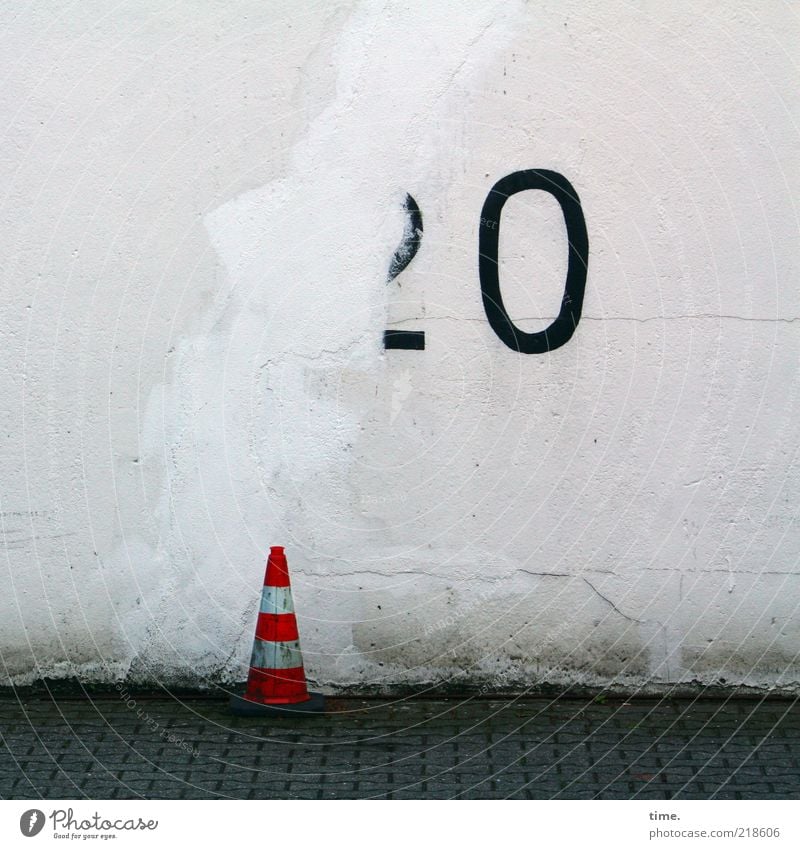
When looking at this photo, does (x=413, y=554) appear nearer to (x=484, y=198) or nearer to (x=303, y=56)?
(x=484, y=198)

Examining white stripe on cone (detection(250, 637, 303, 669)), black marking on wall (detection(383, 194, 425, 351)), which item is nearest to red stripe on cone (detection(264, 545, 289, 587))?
white stripe on cone (detection(250, 637, 303, 669))

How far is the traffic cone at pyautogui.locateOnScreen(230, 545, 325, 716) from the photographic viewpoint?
4965mm

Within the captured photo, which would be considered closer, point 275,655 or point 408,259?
point 275,655

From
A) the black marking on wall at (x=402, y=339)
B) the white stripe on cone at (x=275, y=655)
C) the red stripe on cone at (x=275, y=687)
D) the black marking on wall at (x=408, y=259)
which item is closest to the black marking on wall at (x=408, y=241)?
the black marking on wall at (x=408, y=259)

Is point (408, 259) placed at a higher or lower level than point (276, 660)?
higher

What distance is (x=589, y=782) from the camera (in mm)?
4293

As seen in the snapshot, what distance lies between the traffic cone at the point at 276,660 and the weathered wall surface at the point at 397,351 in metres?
0.21

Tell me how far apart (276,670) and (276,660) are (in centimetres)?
4

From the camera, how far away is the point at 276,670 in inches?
196

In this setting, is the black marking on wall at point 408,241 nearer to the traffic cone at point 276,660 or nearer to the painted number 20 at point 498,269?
the painted number 20 at point 498,269

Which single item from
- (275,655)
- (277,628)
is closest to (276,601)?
(277,628)

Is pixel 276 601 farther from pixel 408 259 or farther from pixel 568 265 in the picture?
pixel 568 265

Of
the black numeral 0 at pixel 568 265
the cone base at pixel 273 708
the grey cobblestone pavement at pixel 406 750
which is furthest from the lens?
the black numeral 0 at pixel 568 265

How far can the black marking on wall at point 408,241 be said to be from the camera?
5.09m
